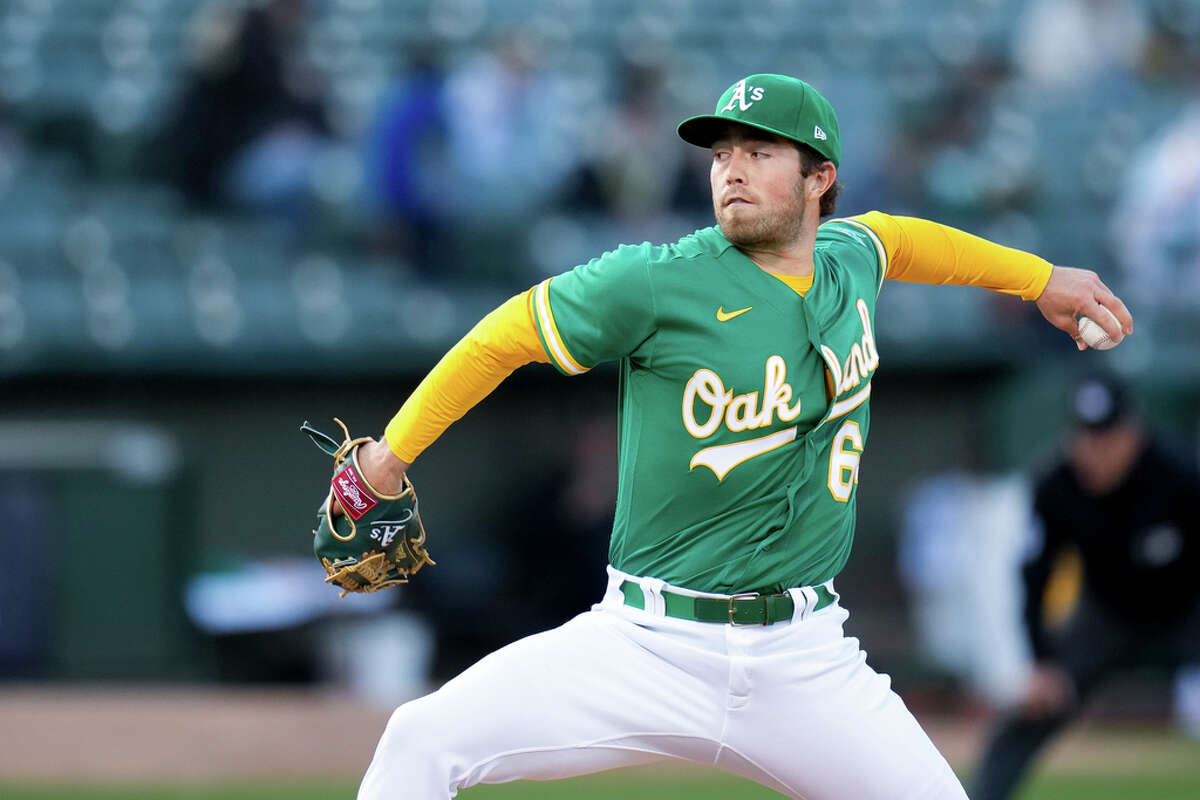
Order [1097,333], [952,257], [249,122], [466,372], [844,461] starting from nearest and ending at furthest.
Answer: [466,372], [844,461], [1097,333], [952,257], [249,122]

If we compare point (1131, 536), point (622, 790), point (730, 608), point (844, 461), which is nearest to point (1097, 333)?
point (844, 461)

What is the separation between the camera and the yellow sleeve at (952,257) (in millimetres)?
3678

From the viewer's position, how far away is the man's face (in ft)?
10.6

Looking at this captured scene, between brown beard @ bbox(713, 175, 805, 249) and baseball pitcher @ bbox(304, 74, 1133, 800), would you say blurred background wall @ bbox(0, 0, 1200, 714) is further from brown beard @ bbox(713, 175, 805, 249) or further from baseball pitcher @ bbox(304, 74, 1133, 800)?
brown beard @ bbox(713, 175, 805, 249)

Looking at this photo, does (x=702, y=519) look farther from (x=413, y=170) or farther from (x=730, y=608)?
(x=413, y=170)

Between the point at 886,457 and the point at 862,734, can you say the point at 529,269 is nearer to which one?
the point at 886,457

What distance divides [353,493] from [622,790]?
3.64 meters

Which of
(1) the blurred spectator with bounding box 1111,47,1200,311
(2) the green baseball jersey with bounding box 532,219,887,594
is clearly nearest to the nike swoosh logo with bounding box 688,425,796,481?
(2) the green baseball jersey with bounding box 532,219,887,594

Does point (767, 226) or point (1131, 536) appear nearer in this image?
point (767, 226)

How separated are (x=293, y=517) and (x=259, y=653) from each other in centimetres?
76

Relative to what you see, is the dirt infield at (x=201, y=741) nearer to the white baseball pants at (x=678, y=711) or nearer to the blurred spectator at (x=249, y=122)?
the blurred spectator at (x=249, y=122)

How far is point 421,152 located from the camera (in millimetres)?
8398

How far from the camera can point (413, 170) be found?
27.4 ft

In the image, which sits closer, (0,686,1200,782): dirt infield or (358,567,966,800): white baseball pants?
(358,567,966,800): white baseball pants
